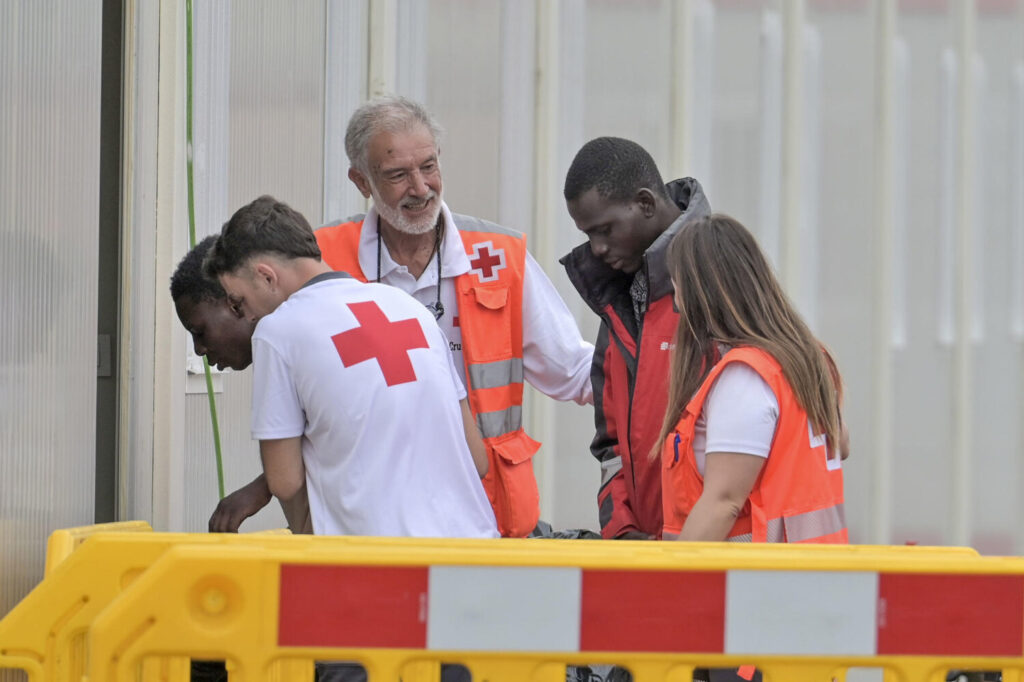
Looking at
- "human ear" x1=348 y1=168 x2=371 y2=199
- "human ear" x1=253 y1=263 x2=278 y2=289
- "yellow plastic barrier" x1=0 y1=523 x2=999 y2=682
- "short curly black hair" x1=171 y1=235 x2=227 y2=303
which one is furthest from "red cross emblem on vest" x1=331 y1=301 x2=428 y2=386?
"human ear" x1=348 y1=168 x2=371 y2=199

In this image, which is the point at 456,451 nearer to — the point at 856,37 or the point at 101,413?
the point at 101,413

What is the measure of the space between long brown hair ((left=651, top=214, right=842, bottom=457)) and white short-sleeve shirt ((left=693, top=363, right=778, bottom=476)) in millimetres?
74

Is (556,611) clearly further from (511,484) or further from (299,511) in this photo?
(511,484)

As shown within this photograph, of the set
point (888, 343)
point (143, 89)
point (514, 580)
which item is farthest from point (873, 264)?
point (514, 580)

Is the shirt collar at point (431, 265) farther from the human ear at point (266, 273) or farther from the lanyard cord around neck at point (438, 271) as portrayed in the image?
the human ear at point (266, 273)

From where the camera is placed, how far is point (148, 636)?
5.95ft

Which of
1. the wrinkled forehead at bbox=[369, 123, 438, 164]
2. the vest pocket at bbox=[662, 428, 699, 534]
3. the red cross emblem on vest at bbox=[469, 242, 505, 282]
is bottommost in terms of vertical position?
the vest pocket at bbox=[662, 428, 699, 534]

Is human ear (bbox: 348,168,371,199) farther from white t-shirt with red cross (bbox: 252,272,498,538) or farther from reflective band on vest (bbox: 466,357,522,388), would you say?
white t-shirt with red cross (bbox: 252,272,498,538)

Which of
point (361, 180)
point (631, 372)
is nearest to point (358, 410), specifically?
point (631, 372)

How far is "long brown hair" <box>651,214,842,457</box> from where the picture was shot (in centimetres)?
271

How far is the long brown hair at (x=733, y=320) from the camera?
8.90ft

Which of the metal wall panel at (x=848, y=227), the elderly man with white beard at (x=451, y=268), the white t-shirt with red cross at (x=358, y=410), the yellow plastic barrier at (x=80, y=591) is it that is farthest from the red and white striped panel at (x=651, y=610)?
the metal wall panel at (x=848, y=227)

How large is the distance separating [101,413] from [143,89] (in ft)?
2.63

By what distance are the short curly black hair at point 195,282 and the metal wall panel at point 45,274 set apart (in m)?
0.27
